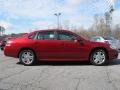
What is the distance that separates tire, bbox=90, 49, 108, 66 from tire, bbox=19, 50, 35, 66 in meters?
A: 2.45

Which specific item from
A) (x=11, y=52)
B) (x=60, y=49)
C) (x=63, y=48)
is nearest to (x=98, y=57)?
(x=63, y=48)

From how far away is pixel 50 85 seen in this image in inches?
332

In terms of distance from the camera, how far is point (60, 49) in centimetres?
1267

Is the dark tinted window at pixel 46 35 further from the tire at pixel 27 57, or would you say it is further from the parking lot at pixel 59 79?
the parking lot at pixel 59 79

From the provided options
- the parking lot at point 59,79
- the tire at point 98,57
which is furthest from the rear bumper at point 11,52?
→ the tire at point 98,57

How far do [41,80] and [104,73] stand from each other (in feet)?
7.73

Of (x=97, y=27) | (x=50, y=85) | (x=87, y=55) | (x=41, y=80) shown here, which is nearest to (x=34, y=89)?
(x=50, y=85)

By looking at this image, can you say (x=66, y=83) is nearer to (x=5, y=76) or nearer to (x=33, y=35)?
(x=5, y=76)

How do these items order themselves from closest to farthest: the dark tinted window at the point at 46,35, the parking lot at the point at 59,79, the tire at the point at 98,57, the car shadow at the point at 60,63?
the parking lot at the point at 59,79 → the tire at the point at 98,57 → the dark tinted window at the point at 46,35 → the car shadow at the point at 60,63

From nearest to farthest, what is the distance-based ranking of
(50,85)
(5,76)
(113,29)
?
(50,85), (5,76), (113,29)

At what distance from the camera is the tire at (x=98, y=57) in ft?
41.2

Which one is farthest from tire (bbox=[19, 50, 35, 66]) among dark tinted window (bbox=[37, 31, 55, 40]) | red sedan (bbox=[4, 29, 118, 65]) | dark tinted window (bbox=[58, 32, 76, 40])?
dark tinted window (bbox=[58, 32, 76, 40])

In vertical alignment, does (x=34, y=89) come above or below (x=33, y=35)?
below

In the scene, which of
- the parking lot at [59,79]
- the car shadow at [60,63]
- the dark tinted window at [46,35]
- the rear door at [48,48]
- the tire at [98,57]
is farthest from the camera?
the car shadow at [60,63]
